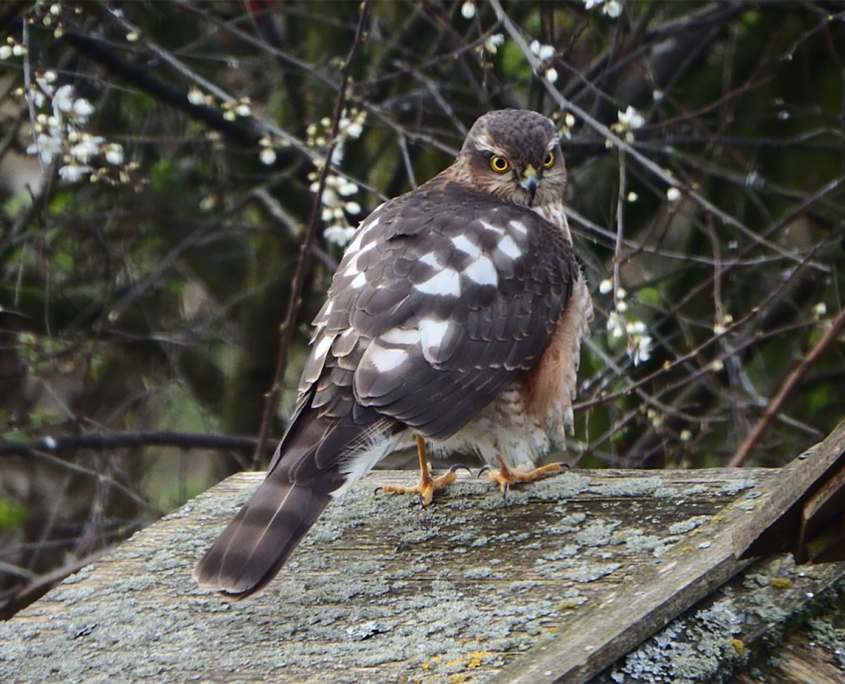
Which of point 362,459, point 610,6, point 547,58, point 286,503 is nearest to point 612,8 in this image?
point 610,6

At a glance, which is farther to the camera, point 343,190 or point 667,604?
point 343,190

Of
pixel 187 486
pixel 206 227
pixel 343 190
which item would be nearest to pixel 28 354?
pixel 206 227

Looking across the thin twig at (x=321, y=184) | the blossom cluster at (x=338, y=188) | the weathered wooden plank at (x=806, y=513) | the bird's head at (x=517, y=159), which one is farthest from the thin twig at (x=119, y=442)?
the weathered wooden plank at (x=806, y=513)

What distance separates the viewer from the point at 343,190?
168 inches

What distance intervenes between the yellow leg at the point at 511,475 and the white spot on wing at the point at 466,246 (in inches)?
23.8

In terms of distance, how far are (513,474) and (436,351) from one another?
371mm

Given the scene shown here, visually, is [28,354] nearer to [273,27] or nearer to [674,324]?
[273,27]

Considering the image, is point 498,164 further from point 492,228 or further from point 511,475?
point 511,475

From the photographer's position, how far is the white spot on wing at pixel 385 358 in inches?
116

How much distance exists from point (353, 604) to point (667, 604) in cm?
65

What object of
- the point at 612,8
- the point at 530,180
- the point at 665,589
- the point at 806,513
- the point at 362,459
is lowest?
the point at 362,459

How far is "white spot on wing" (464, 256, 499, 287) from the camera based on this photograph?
10.8 feet

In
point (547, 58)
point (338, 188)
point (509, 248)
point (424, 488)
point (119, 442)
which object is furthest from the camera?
point (119, 442)

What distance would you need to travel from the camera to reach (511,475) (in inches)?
119
